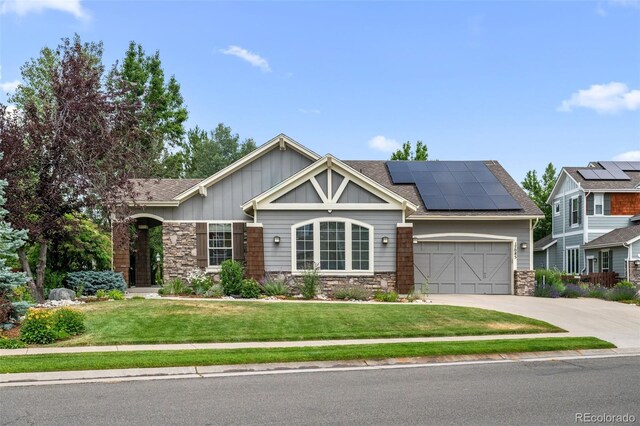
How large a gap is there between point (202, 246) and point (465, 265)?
10.5 metres

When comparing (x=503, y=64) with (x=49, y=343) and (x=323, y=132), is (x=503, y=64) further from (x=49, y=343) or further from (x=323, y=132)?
(x=49, y=343)

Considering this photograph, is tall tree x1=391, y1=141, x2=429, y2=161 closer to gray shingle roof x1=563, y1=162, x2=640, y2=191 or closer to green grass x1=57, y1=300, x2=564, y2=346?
gray shingle roof x1=563, y1=162, x2=640, y2=191

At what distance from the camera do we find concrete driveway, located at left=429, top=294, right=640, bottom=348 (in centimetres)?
1423

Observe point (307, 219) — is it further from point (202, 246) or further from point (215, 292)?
point (202, 246)

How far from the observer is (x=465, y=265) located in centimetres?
2444

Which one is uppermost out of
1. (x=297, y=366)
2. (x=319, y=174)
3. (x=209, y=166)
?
(x=209, y=166)

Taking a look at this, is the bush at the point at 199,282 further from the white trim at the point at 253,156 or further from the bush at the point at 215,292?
the white trim at the point at 253,156

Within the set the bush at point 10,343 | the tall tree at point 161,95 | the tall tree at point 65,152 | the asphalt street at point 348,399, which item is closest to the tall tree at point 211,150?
the tall tree at point 161,95

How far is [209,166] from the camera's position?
4659 cm

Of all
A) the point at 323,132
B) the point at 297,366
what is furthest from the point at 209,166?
the point at 297,366

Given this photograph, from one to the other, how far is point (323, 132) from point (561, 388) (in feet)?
86.6

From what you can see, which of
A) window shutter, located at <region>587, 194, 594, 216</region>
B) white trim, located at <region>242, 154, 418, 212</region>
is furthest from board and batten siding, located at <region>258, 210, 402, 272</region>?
window shutter, located at <region>587, 194, 594, 216</region>

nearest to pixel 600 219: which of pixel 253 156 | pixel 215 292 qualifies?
pixel 253 156

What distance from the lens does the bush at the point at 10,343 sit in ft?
37.8
